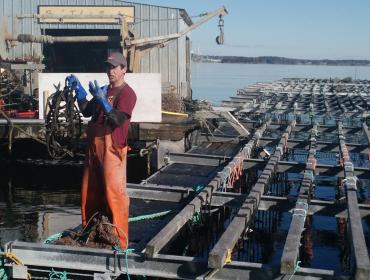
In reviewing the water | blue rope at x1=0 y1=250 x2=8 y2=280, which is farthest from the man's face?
the water

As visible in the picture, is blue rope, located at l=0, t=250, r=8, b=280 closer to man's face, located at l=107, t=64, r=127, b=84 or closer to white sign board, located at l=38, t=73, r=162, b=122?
man's face, located at l=107, t=64, r=127, b=84

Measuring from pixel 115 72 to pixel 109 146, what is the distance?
0.72 meters

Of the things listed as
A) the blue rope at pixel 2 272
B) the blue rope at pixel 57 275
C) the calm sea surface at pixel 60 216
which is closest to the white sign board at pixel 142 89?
the calm sea surface at pixel 60 216

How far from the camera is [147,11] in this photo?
82.5 feet

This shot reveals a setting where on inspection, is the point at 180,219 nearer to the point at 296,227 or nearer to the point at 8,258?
the point at 296,227

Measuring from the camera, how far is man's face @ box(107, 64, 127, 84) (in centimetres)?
566

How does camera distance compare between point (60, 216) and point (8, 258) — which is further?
point (60, 216)

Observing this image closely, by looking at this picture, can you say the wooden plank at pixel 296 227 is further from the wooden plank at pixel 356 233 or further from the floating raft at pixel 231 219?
the wooden plank at pixel 356 233

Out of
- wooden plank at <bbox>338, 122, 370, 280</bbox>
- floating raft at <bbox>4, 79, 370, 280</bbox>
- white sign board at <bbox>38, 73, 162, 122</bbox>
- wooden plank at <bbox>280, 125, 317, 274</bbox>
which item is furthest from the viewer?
white sign board at <bbox>38, 73, 162, 122</bbox>

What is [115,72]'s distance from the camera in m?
5.68

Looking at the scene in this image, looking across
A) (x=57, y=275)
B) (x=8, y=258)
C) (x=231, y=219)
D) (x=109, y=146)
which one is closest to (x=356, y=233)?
(x=109, y=146)

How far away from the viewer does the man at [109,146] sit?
5.60 meters

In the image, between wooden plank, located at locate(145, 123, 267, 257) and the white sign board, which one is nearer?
wooden plank, located at locate(145, 123, 267, 257)

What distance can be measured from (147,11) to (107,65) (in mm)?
20079
